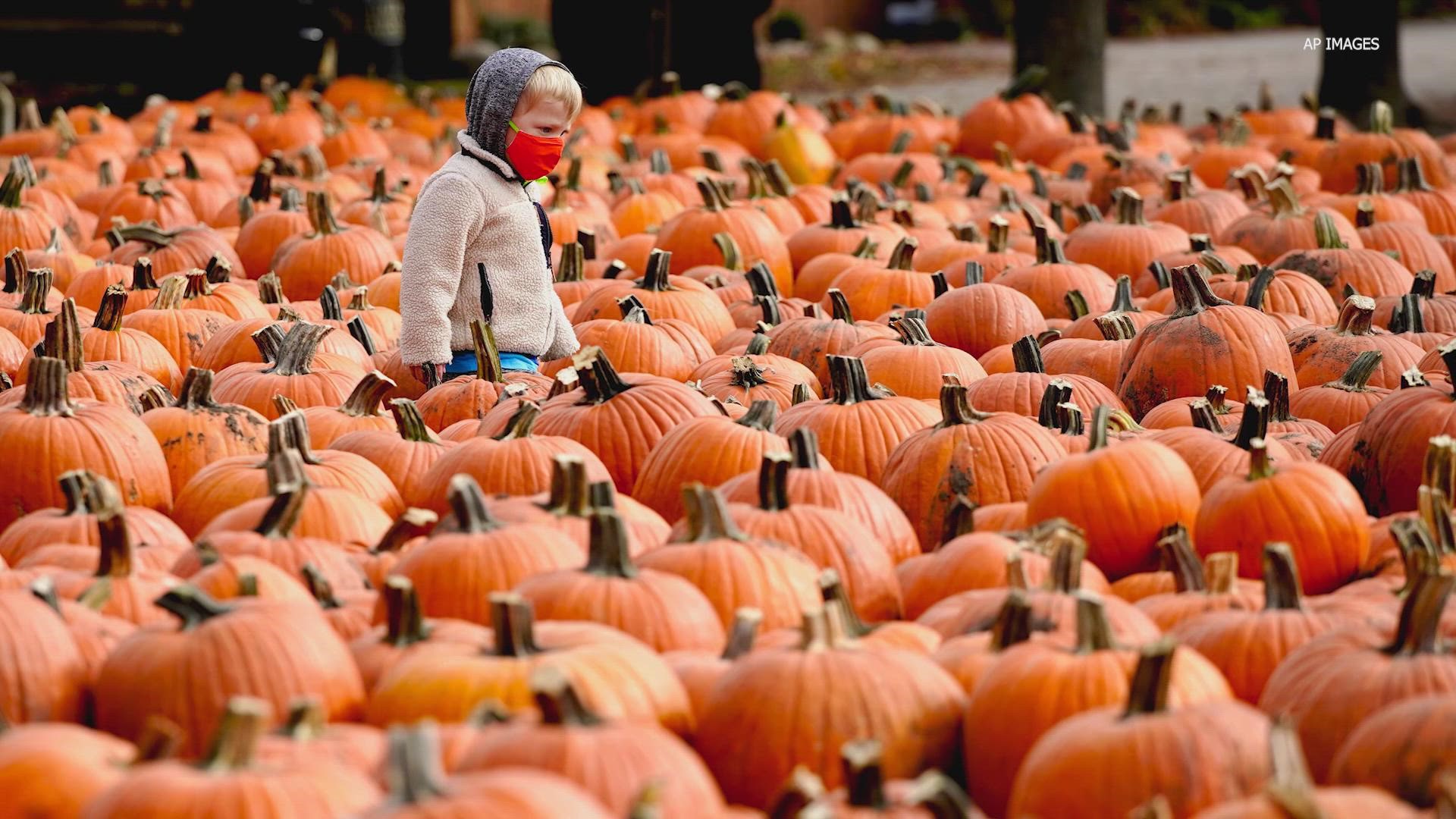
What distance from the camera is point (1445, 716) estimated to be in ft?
7.71

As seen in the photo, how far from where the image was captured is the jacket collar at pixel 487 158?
5.15m

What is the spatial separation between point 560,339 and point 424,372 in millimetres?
491

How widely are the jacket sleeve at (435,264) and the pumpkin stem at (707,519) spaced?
6.34 feet

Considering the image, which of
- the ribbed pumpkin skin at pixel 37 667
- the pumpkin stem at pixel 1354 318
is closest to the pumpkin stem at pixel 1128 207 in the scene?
the pumpkin stem at pixel 1354 318

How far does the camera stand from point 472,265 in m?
5.20

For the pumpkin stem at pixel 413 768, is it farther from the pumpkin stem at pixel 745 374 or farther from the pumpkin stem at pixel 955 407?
the pumpkin stem at pixel 745 374

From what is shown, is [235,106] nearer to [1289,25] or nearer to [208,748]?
[208,748]

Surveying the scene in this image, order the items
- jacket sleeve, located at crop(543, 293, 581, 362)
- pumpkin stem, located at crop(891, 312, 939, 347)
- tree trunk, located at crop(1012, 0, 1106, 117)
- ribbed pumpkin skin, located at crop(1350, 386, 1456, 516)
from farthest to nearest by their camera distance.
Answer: tree trunk, located at crop(1012, 0, 1106, 117) → jacket sleeve, located at crop(543, 293, 581, 362) → pumpkin stem, located at crop(891, 312, 939, 347) → ribbed pumpkin skin, located at crop(1350, 386, 1456, 516)

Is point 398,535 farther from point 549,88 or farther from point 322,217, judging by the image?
point 322,217

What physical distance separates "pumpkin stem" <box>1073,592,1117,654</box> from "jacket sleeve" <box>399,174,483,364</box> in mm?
2710

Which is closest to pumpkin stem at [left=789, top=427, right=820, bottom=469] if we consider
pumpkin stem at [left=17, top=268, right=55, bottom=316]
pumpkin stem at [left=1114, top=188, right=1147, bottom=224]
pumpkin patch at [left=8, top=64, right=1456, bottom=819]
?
pumpkin patch at [left=8, top=64, right=1456, bottom=819]

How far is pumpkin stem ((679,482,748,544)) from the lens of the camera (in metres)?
3.21

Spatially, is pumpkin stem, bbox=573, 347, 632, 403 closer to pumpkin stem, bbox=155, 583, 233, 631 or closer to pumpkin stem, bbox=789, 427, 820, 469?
pumpkin stem, bbox=789, 427, 820, 469

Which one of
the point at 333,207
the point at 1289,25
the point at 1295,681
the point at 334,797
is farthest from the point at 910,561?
the point at 1289,25
